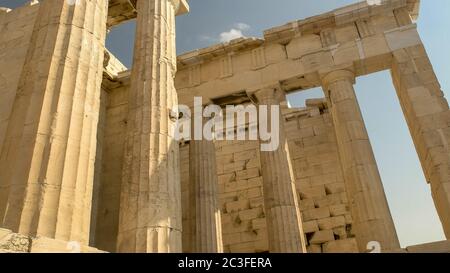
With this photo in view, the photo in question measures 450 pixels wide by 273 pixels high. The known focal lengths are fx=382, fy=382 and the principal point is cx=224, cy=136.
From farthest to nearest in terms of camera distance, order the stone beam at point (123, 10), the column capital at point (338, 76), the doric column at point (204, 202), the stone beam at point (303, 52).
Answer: the stone beam at point (303, 52)
the column capital at point (338, 76)
the doric column at point (204, 202)
the stone beam at point (123, 10)

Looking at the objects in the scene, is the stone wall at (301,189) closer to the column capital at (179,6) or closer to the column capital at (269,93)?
the column capital at (269,93)

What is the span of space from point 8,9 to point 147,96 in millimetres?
6271

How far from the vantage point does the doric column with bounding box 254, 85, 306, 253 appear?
12864 millimetres

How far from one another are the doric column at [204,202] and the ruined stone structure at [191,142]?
63 millimetres

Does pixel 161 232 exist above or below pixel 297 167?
below

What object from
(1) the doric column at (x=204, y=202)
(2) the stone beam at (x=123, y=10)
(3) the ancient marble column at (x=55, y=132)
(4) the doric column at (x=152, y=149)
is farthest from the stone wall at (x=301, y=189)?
(3) the ancient marble column at (x=55, y=132)

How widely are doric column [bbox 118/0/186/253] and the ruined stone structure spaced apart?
0.10ft

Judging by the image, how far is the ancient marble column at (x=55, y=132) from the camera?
6070 mm
